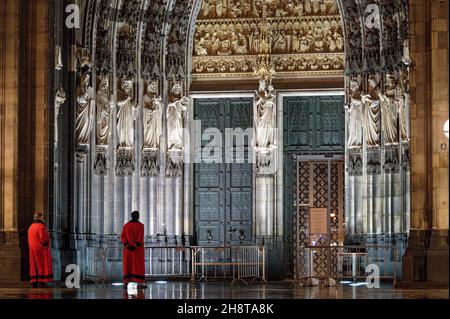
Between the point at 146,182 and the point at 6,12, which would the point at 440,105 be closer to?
the point at 6,12

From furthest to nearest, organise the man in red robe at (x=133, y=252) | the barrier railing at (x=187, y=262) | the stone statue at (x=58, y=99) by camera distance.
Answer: the barrier railing at (x=187, y=262)
the stone statue at (x=58, y=99)
the man in red robe at (x=133, y=252)

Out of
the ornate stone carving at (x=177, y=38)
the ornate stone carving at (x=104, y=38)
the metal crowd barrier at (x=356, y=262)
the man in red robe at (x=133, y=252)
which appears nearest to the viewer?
the man in red robe at (x=133, y=252)

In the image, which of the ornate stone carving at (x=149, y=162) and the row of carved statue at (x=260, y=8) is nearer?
the ornate stone carving at (x=149, y=162)

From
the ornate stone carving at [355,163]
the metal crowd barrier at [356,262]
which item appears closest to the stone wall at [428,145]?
the metal crowd barrier at [356,262]

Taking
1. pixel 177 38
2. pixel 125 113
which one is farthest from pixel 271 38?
pixel 125 113

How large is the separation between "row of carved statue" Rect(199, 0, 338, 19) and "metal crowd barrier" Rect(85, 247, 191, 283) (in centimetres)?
733

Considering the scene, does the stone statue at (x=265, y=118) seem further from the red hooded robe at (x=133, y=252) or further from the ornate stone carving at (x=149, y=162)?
the red hooded robe at (x=133, y=252)

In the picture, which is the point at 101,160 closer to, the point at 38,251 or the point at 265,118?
the point at 265,118

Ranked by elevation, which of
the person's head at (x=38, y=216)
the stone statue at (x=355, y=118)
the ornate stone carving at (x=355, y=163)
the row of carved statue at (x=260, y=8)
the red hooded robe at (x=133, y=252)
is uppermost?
the row of carved statue at (x=260, y=8)

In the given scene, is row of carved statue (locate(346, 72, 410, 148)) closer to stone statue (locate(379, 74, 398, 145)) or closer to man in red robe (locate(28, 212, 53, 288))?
stone statue (locate(379, 74, 398, 145))

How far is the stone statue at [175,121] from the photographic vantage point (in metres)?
37.7

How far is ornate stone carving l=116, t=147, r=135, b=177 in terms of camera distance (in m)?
36.7

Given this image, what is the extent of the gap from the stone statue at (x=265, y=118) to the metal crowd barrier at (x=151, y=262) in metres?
4.00

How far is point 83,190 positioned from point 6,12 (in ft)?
Answer: 23.8
